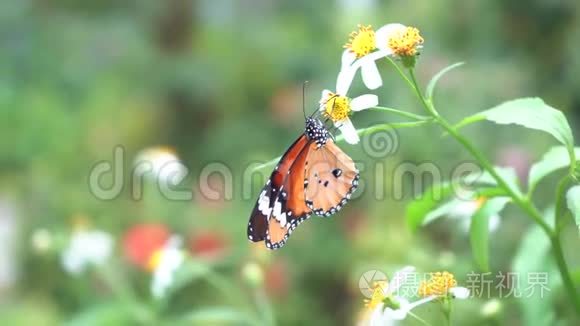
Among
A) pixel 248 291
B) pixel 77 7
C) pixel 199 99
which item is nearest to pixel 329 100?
pixel 248 291

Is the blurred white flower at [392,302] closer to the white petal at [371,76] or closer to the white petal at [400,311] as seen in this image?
the white petal at [400,311]

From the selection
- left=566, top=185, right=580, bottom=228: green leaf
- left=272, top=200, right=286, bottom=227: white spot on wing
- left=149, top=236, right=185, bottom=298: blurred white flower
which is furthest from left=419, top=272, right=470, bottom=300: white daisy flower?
left=149, top=236, right=185, bottom=298: blurred white flower

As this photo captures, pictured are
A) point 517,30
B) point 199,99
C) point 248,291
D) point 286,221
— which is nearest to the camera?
point 286,221

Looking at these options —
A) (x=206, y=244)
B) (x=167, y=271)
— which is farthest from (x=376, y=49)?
(x=206, y=244)

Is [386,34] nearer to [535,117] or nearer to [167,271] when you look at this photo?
[535,117]

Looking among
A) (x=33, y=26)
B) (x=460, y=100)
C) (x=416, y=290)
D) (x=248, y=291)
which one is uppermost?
(x=33, y=26)

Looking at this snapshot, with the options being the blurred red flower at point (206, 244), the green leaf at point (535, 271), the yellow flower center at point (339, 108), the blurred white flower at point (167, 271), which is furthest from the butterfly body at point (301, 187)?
the blurred red flower at point (206, 244)

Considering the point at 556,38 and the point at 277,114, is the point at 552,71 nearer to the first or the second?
the point at 556,38
